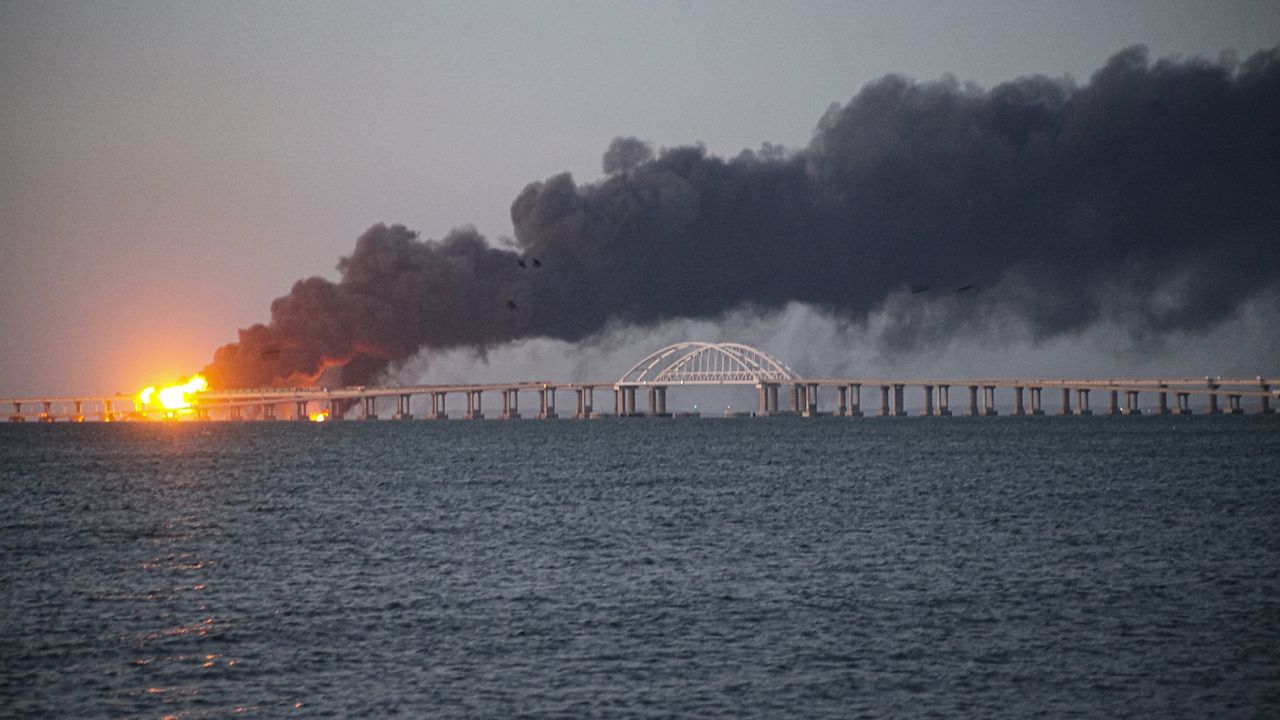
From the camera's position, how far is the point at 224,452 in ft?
426

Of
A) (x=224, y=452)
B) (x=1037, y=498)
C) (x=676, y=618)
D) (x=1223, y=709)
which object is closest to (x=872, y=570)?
(x=676, y=618)

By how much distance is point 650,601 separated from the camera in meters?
33.5

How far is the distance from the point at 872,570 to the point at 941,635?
9.83 metres

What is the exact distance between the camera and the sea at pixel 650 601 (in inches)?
958

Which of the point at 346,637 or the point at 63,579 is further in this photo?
the point at 63,579

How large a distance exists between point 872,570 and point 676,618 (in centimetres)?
910

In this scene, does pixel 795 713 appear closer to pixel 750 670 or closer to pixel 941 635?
pixel 750 670

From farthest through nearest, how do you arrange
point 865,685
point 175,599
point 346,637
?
point 175,599, point 346,637, point 865,685

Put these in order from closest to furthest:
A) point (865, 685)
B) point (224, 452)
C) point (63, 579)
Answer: point (865, 685) < point (63, 579) < point (224, 452)

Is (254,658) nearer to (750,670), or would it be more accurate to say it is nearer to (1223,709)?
(750,670)

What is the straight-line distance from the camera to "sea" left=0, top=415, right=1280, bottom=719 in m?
24.3

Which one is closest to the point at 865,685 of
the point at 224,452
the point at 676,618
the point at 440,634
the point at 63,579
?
the point at 676,618

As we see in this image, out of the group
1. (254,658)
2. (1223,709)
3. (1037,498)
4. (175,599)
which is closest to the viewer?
(1223,709)

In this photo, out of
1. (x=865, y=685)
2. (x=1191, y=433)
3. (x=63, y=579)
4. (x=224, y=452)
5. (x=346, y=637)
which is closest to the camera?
(x=865, y=685)
